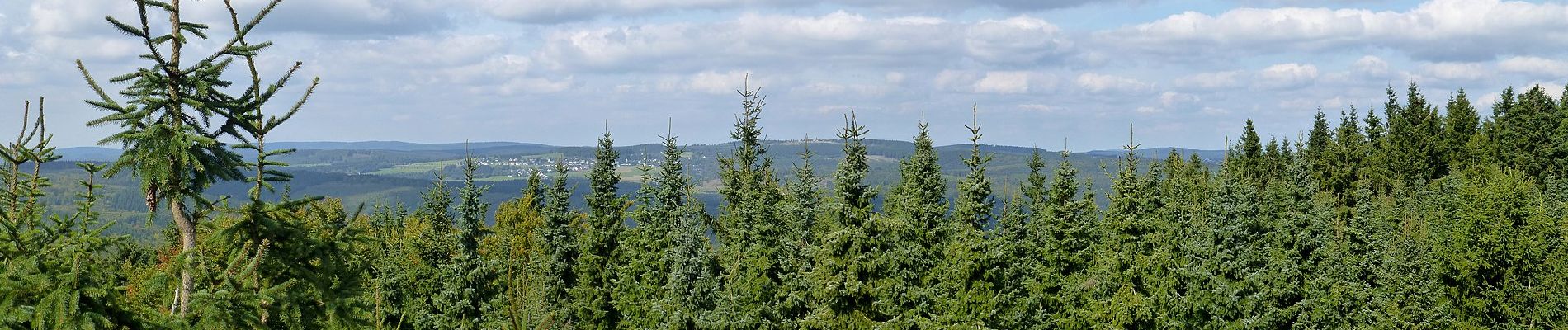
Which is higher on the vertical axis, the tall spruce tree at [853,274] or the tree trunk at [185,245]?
the tree trunk at [185,245]

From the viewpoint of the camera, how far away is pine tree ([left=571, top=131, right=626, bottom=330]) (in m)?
39.8

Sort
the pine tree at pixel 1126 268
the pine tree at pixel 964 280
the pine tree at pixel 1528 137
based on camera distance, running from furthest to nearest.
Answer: the pine tree at pixel 1528 137, the pine tree at pixel 1126 268, the pine tree at pixel 964 280

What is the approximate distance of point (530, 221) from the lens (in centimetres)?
5547

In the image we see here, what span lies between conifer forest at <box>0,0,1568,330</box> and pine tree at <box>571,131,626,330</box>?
130 mm

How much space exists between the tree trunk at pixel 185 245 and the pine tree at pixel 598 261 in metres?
26.4

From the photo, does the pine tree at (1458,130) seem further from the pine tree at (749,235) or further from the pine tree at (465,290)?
the pine tree at (465,290)

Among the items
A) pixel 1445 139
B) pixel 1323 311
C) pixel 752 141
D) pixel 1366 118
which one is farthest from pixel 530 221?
pixel 1366 118

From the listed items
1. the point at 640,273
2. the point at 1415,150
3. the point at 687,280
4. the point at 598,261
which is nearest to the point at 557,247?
the point at 598,261

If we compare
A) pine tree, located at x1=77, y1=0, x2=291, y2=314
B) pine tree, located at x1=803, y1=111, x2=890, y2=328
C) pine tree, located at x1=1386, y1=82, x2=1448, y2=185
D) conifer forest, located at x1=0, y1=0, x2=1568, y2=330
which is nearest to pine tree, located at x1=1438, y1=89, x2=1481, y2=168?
pine tree, located at x1=1386, y1=82, x2=1448, y2=185

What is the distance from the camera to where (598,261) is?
41125 millimetres

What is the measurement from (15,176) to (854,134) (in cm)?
2786

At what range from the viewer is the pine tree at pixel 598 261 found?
131ft

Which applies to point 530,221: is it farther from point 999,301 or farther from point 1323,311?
point 1323,311

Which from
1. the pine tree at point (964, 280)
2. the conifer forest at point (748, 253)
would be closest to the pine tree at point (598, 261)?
the conifer forest at point (748, 253)
